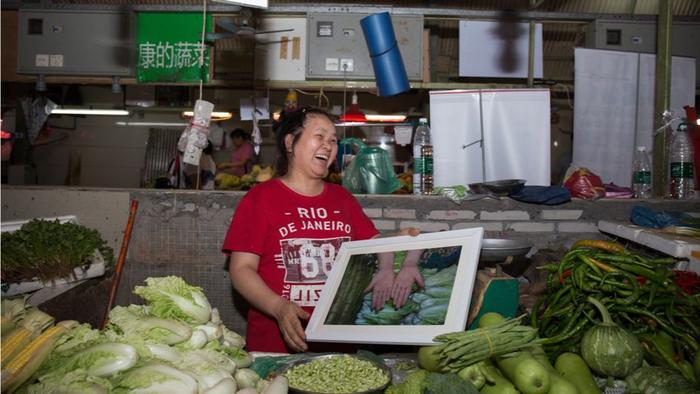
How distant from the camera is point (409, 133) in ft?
20.3

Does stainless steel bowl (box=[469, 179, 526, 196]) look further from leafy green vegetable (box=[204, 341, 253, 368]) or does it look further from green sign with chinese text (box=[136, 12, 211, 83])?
green sign with chinese text (box=[136, 12, 211, 83])

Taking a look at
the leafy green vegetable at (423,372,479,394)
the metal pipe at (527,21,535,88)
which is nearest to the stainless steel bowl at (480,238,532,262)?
the leafy green vegetable at (423,372,479,394)

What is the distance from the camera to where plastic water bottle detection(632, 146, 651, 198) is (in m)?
5.28

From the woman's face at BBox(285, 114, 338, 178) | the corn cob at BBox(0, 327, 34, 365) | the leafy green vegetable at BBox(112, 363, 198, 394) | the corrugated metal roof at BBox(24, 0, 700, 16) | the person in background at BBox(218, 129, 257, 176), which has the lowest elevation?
the leafy green vegetable at BBox(112, 363, 198, 394)

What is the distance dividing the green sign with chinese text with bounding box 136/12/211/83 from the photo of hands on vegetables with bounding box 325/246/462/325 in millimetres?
4678

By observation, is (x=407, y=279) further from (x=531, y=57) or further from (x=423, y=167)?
(x=531, y=57)

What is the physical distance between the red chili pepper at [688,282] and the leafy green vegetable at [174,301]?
2108 mm

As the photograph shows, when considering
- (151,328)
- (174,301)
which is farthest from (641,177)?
(151,328)

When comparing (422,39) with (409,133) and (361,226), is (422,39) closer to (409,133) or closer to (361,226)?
(409,133)

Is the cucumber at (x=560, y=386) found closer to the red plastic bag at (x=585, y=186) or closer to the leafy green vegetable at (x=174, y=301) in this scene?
the leafy green vegetable at (x=174, y=301)

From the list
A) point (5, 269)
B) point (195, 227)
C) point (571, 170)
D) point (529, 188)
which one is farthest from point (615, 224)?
point (5, 269)

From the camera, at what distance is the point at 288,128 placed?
10.2 feet

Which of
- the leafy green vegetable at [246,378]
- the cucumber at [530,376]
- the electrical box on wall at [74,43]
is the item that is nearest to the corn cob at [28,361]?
the leafy green vegetable at [246,378]

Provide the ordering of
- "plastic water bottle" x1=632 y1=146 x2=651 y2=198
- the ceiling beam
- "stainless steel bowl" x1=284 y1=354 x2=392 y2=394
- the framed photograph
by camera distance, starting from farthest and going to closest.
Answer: the ceiling beam → "plastic water bottle" x1=632 y1=146 x2=651 y2=198 → the framed photograph → "stainless steel bowl" x1=284 y1=354 x2=392 y2=394
